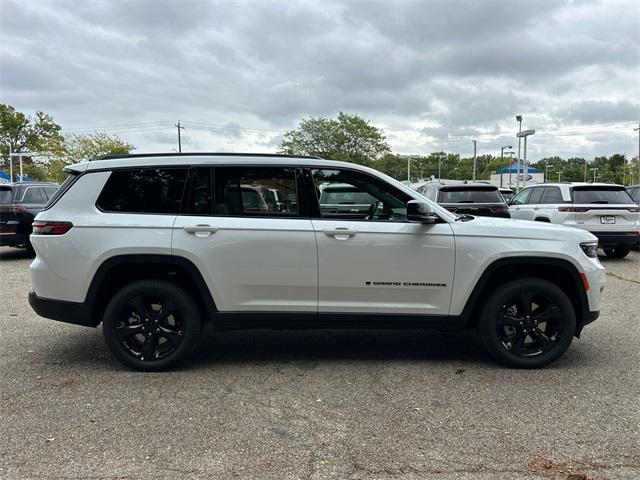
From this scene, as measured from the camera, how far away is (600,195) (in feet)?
32.8

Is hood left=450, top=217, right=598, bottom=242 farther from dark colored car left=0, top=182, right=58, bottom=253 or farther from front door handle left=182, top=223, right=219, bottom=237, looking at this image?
dark colored car left=0, top=182, right=58, bottom=253

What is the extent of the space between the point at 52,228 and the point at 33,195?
26.2 ft

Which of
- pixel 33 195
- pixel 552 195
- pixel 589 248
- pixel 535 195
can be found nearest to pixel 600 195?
pixel 552 195

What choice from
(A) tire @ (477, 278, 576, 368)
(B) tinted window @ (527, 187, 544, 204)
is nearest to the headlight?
(A) tire @ (477, 278, 576, 368)

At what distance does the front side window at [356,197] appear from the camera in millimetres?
4160

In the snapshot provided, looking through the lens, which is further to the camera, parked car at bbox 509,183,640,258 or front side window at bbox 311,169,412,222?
parked car at bbox 509,183,640,258

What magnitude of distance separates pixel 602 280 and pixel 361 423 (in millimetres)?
2488

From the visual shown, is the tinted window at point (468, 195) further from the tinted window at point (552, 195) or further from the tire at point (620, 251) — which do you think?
the tire at point (620, 251)

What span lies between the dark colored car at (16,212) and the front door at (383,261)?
28.3 ft

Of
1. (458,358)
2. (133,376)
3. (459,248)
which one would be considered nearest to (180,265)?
(133,376)

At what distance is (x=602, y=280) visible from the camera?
421 centimetres

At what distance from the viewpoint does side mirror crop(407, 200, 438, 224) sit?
3.96 metres

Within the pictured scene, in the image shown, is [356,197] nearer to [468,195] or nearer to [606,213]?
[468,195]

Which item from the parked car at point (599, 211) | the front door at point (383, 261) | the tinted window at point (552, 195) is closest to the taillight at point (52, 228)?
the front door at point (383, 261)
